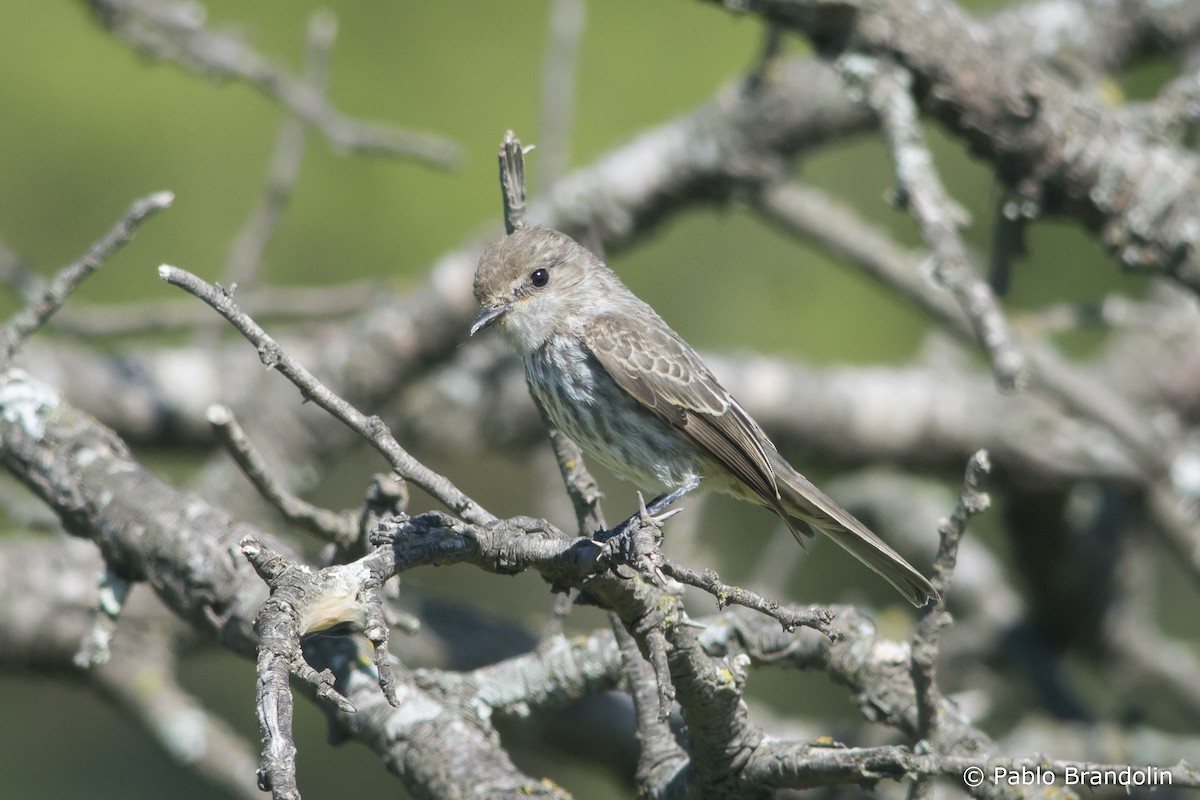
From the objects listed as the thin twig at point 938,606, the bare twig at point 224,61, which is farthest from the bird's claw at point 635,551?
the bare twig at point 224,61

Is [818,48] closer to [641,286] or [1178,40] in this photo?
[1178,40]

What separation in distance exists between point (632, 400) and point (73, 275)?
4.88 ft

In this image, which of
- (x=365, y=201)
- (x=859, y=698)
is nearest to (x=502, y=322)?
(x=859, y=698)

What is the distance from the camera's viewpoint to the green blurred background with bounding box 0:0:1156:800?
5.64 metres

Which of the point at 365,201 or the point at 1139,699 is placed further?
the point at 365,201

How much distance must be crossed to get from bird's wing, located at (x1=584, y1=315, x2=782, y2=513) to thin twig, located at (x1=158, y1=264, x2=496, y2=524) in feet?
4.26

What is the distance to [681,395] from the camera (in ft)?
11.6

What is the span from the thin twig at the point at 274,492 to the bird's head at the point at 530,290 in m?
0.90

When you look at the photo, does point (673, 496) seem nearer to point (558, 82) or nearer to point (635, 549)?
point (635, 549)

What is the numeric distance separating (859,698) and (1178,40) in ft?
10.6

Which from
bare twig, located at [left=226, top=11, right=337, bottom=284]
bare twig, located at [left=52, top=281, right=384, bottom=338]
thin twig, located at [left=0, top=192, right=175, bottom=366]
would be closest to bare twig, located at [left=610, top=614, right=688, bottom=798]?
thin twig, located at [left=0, top=192, right=175, bottom=366]

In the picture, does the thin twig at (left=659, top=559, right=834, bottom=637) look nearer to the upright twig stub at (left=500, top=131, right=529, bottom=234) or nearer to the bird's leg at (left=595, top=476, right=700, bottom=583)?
the bird's leg at (left=595, top=476, right=700, bottom=583)

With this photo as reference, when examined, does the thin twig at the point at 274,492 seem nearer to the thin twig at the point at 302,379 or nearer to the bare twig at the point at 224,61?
the thin twig at the point at 302,379

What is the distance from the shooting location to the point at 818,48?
3.68 meters
